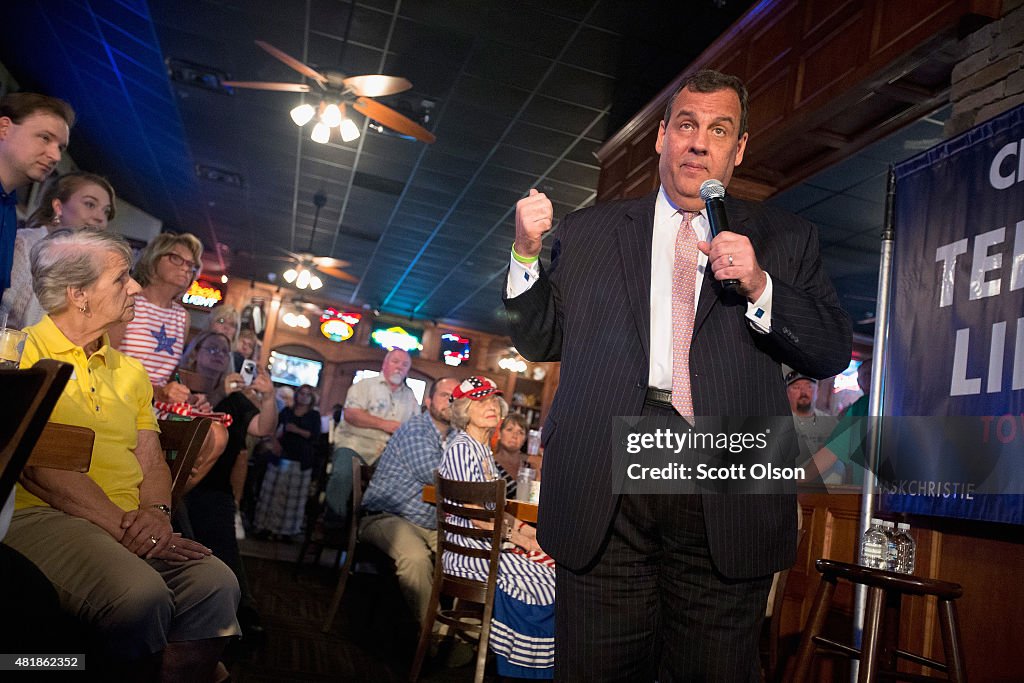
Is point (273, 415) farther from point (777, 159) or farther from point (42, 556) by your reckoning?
point (777, 159)

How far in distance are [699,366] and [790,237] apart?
1.04 feet

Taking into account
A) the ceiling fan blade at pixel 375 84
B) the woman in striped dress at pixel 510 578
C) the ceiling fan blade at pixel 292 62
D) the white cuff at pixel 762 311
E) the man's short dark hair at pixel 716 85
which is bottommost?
the woman in striped dress at pixel 510 578

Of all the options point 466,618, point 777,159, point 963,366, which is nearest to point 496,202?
point 777,159

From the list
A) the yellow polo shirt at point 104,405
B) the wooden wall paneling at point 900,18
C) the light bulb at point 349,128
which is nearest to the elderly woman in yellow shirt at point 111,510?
the yellow polo shirt at point 104,405

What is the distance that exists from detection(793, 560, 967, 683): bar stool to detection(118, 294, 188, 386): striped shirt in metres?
2.74

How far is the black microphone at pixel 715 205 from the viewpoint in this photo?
4.03 feet

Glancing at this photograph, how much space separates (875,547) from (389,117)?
451 centimetres

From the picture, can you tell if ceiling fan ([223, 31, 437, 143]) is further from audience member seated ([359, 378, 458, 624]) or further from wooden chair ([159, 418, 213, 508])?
wooden chair ([159, 418, 213, 508])

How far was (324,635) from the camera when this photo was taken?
155 inches

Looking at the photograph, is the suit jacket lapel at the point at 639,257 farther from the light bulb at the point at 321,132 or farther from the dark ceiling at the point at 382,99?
the light bulb at the point at 321,132

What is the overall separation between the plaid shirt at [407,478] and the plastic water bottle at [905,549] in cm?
228

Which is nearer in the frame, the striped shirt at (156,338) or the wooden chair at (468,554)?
the wooden chair at (468,554)

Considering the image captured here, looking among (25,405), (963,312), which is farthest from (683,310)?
(963,312)

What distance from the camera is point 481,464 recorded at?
12.3 feet
